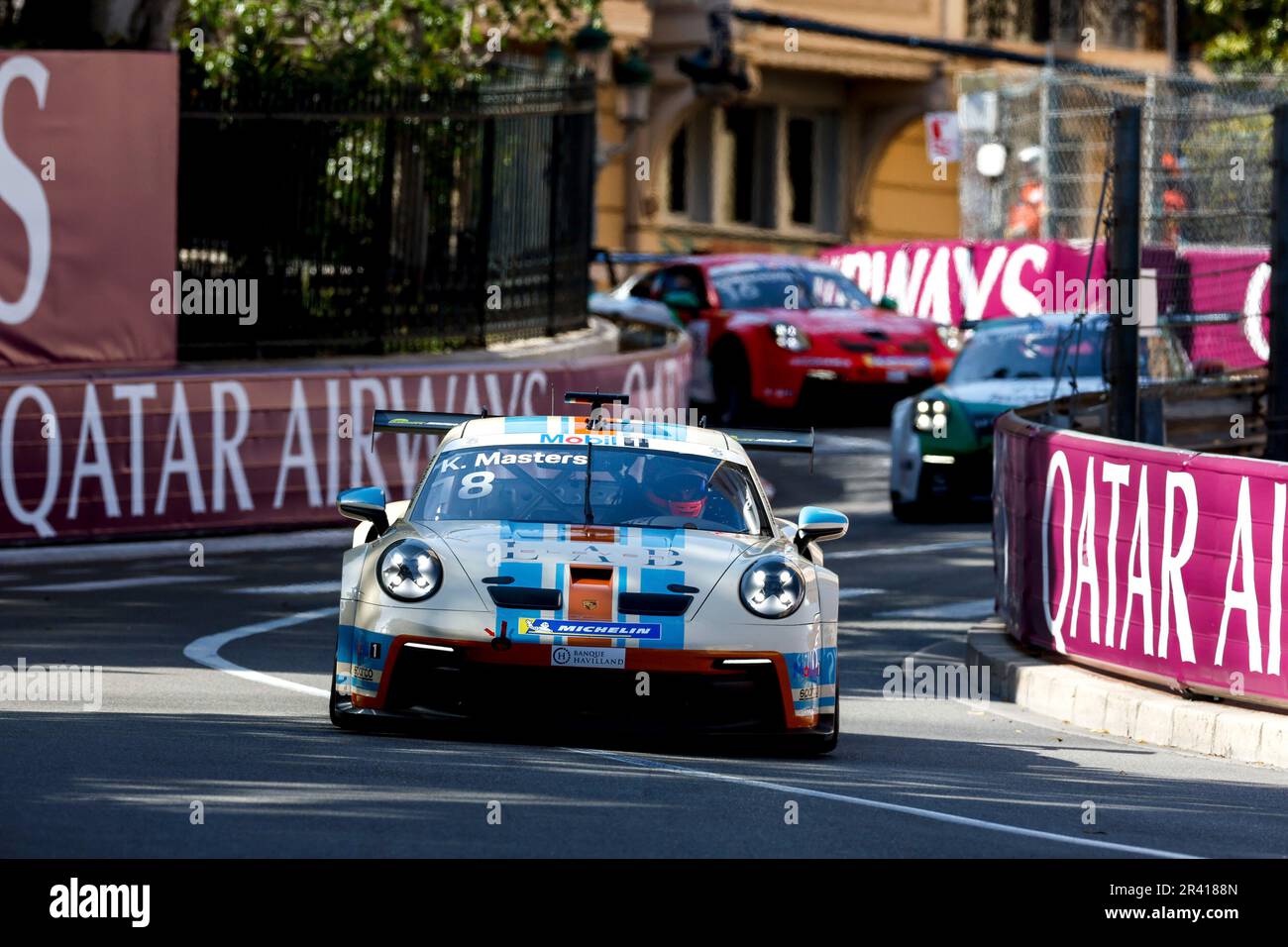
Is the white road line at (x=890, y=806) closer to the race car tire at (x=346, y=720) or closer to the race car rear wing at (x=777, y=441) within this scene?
the race car tire at (x=346, y=720)

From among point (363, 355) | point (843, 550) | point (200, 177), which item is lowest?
point (843, 550)

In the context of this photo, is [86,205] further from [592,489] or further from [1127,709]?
[1127,709]

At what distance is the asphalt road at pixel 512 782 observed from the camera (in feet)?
24.4

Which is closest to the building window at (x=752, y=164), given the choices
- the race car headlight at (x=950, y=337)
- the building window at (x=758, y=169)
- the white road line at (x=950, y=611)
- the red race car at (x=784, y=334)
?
the building window at (x=758, y=169)

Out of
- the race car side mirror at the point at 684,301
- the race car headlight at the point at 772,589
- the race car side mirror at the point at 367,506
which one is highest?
the race car side mirror at the point at 684,301

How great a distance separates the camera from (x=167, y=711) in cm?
1013

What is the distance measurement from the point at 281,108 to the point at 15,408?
3.94 meters

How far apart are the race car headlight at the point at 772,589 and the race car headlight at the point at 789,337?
50.2 ft

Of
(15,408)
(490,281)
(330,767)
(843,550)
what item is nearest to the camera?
(330,767)

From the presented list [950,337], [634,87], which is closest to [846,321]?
[950,337]

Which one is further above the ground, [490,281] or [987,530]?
[490,281]

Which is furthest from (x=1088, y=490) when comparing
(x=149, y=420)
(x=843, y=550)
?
(x=149, y=420)
